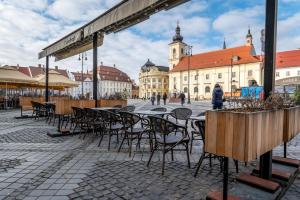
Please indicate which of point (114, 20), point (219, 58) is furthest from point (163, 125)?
point (219, 58)

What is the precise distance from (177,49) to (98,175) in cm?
7835

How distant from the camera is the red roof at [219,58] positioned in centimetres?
6570

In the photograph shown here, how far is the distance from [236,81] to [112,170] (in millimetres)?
66149

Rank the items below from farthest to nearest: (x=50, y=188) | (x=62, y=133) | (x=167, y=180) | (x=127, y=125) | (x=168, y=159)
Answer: (x=62, y=133) → (x=127, y=125) → (x=168, y=159) → (x=167, y=180) → (x=50, y=188)

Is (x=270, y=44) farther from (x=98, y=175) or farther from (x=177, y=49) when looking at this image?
(x=177, y=49)

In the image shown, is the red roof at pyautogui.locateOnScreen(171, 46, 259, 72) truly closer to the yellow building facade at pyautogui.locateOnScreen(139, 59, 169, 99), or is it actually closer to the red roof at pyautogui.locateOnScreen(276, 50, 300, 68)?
the red roof at pyautogui.locateOnScreen(276, 50, 300, 68)

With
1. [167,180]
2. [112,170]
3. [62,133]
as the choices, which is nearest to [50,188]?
[112,170]

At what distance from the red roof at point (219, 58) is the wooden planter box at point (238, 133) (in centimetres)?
6423

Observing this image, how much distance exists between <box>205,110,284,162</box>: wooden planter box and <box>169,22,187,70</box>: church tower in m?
78.6

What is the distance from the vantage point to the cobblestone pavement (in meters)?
3.48

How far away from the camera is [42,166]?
4703 mm

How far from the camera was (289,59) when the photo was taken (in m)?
65.9

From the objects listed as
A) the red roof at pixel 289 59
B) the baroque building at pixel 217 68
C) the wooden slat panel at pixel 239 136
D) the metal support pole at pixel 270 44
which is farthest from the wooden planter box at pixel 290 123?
the red roof at pixel 289 59

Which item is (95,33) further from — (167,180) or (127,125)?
(167,180)
